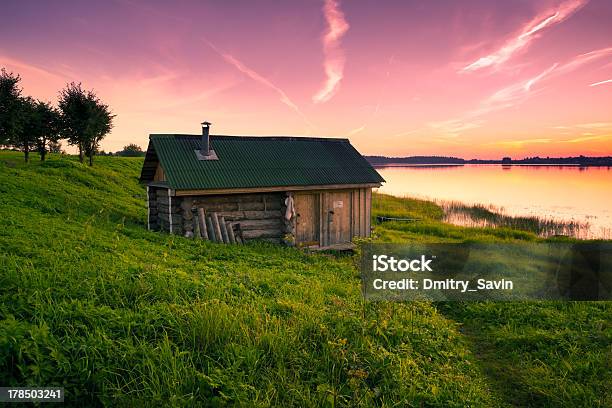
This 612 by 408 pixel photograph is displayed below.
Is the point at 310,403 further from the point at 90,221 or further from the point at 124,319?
the point at 90,221

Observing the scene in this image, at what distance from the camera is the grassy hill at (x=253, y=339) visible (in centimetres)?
485

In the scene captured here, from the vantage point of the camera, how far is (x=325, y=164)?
60.5ft

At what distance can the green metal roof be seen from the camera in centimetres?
1539

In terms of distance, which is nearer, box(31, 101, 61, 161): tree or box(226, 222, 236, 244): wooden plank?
box(226, 222, 236, 244): wooden plank

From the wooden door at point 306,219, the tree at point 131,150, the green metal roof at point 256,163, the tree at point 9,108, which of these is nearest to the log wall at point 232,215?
the wooden door at point 306,219

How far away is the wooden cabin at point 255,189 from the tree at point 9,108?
1852 centimetres

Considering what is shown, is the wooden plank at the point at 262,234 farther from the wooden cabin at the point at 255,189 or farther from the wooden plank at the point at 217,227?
the wooden plank at the point at 217,227

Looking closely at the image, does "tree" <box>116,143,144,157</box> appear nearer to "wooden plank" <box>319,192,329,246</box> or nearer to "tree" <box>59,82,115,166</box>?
"tree" <box>59,82,115,166</box>

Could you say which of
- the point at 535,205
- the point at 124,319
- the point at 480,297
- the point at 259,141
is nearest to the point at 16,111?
the point at 259,141

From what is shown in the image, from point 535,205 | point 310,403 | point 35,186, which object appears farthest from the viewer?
point 535,205

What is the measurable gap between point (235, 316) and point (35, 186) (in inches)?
667

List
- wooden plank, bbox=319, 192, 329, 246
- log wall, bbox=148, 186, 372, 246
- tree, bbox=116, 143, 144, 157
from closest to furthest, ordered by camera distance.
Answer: log wall, bbox=148, 186, 372, 246 < wooden plank, bbox=319, 192, 329, 246 < tree, bbox=116, 143, 144, 157

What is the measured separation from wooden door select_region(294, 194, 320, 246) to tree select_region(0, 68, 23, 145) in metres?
25.3

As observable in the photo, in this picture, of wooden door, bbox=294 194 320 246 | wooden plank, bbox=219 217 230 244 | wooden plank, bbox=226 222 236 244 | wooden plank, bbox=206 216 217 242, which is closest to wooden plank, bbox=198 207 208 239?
wooden plank, bbox=206 216 217 242
